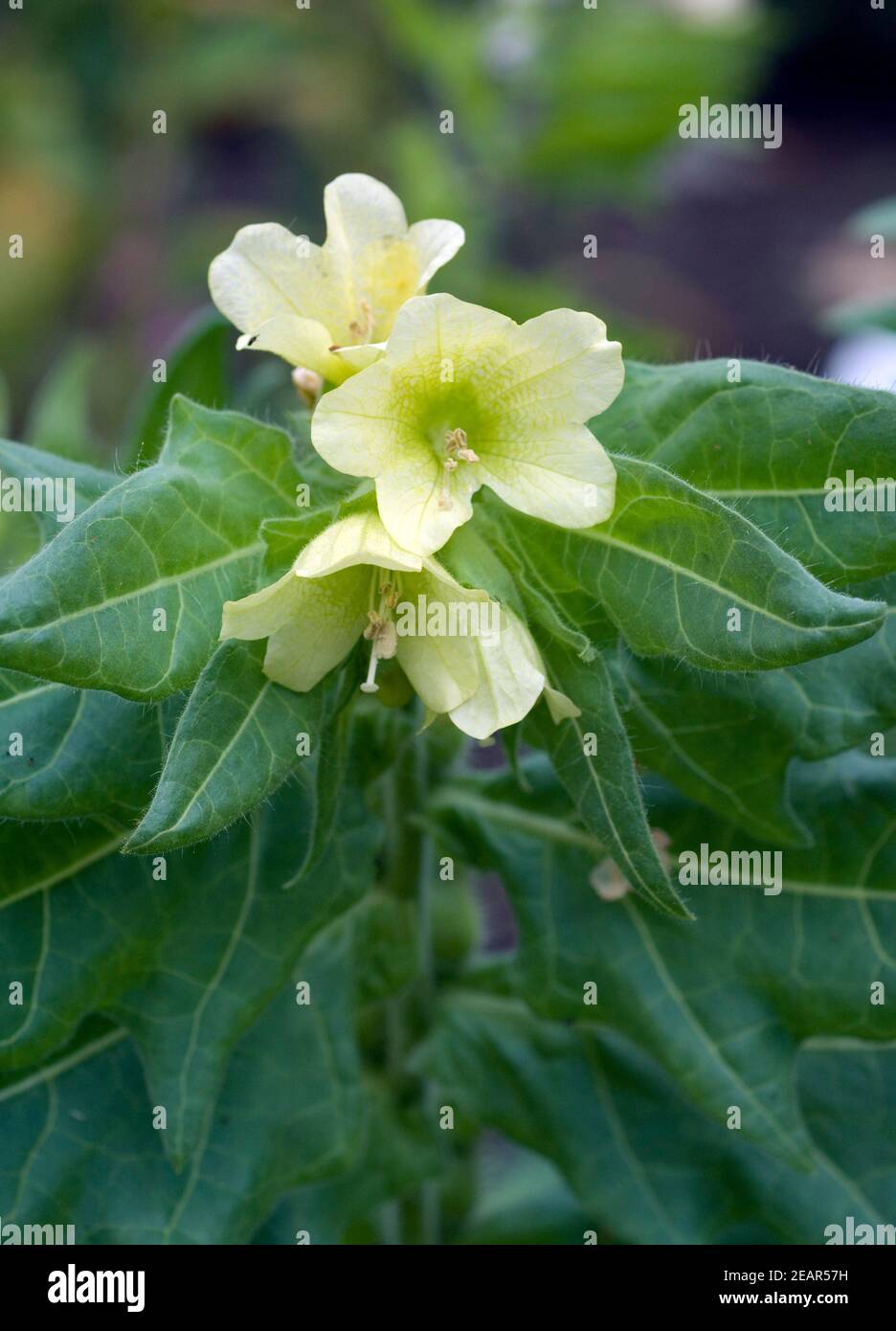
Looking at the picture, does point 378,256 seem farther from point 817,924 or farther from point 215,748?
point 817,924

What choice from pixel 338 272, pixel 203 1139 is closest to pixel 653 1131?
pixel 203 1139

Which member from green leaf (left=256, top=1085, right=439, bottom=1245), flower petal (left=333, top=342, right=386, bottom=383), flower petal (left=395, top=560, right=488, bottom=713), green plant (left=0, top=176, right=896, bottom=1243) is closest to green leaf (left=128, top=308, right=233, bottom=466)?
green plant (left=0, top=176, right=896, bottom=1243)

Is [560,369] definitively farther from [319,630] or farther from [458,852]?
[458,852]

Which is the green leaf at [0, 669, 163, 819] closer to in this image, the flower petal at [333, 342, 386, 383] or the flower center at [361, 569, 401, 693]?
the flower center at [361, 569, 401, 693]

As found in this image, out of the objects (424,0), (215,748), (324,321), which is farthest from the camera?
(424,0)

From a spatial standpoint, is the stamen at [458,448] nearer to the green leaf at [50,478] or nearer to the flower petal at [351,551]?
the flower petal at [351,551]

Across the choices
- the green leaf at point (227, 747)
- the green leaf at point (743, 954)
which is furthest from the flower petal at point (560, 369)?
the green leaf at point (743, 954)

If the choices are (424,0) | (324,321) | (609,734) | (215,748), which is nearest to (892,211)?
(324,321)
